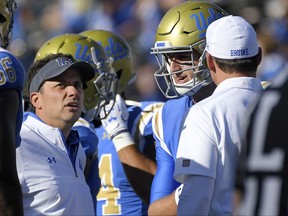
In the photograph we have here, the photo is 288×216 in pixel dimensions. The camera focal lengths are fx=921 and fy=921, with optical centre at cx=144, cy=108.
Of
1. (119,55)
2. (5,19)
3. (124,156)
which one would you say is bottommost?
(124,156)

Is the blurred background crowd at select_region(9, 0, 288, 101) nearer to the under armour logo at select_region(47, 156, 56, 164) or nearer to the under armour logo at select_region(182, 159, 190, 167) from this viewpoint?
the under armour logo at select_region(47, 156, 56, 164)

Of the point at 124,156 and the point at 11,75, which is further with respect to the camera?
the point at 124,156

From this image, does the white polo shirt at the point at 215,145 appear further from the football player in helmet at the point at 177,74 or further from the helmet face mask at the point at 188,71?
the helmet face mask at the point at 188,71

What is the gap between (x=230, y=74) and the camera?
4059mm

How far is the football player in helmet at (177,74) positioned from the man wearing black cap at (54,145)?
0.41m

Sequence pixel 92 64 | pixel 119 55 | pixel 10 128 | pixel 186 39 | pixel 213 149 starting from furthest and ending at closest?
pixel 119 55, pixel 92 64, pixel 186 39, pixel 213 149, pixel 10 128

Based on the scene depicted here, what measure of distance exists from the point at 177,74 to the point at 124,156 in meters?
1.02

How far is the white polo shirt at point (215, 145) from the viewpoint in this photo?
12.3 ft

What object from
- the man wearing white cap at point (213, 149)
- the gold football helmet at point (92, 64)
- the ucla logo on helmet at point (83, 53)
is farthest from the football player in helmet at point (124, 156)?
the man wearing white cap at point (213, 149)

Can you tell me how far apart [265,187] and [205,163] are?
50.7 inches

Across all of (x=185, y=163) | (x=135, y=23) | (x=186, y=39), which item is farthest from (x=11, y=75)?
(x=135, y=23)

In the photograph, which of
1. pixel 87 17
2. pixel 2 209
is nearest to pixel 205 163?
pixel 2 209

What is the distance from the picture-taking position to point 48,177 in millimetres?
4516

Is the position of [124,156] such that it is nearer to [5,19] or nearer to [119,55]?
Result: [119,55]
